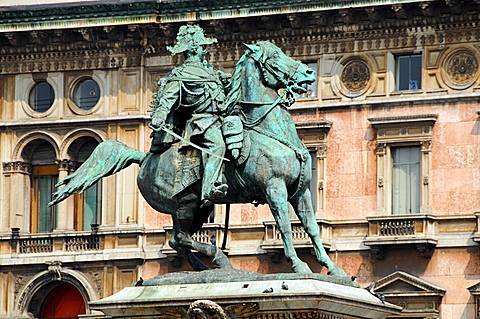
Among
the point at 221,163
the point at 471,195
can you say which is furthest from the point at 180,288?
the point at 471,195

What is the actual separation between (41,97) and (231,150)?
97.1 ft

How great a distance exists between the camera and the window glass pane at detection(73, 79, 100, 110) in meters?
45.1

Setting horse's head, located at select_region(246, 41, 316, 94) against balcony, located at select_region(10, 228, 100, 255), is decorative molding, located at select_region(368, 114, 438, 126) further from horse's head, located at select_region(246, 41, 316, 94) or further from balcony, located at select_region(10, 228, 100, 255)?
horse's head, located at select_region(246, 41, 316, 94)

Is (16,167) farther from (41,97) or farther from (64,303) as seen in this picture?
(64,303)

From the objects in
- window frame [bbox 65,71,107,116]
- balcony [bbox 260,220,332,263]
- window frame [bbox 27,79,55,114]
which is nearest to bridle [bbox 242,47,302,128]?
balcony [bbox 260,220,332,263]

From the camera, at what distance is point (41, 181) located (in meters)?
45.5

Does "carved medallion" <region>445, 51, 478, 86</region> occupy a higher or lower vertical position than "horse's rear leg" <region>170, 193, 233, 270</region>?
higher

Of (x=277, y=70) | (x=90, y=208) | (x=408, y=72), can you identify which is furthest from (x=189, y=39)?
(x=90, y=208)

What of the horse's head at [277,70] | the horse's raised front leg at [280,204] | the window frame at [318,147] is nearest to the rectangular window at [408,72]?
the window frame at [318,147]

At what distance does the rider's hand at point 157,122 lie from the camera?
658 inches

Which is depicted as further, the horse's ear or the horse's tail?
the horse's tail

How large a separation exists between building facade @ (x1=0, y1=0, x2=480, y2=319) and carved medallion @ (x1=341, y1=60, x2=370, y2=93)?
4cm

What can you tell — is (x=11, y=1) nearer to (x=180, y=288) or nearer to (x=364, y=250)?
(x=364, y=250)

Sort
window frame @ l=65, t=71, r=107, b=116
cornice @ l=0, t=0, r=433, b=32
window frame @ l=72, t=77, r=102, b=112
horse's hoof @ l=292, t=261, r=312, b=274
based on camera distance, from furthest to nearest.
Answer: window frame @ l=72, t=77, r=102, b=112, window frame @ l=65, t=71, r=107, b=116, cornice @ l=0, t=0, r=433, b=32, horse's hoof @ l=292, t=261, r=312, b=274
